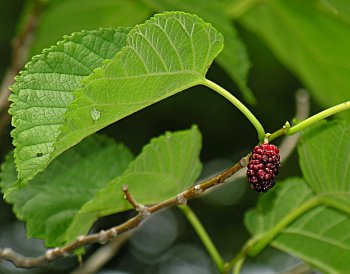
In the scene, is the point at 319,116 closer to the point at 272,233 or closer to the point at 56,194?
the point at 272,233

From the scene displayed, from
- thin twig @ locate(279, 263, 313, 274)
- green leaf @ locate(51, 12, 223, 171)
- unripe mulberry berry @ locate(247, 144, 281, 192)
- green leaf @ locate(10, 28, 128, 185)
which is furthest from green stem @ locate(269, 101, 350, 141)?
thin twig @ locate(279, 263, 313, 274)

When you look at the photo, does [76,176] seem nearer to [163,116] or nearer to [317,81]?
[317,81]

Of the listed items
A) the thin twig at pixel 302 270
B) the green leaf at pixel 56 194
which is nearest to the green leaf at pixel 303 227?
the thin twig at pixel 302 270

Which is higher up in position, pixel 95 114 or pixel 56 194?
pixel 95 114

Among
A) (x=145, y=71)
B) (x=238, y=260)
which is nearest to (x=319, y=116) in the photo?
(x=145, y=71)

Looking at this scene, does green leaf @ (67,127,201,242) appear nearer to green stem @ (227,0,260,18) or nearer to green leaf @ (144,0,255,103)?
green leaf @ (144,0,255,103)

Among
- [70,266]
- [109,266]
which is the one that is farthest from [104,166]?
[109,266]

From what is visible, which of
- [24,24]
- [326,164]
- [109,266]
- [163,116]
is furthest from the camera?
[109,266]
